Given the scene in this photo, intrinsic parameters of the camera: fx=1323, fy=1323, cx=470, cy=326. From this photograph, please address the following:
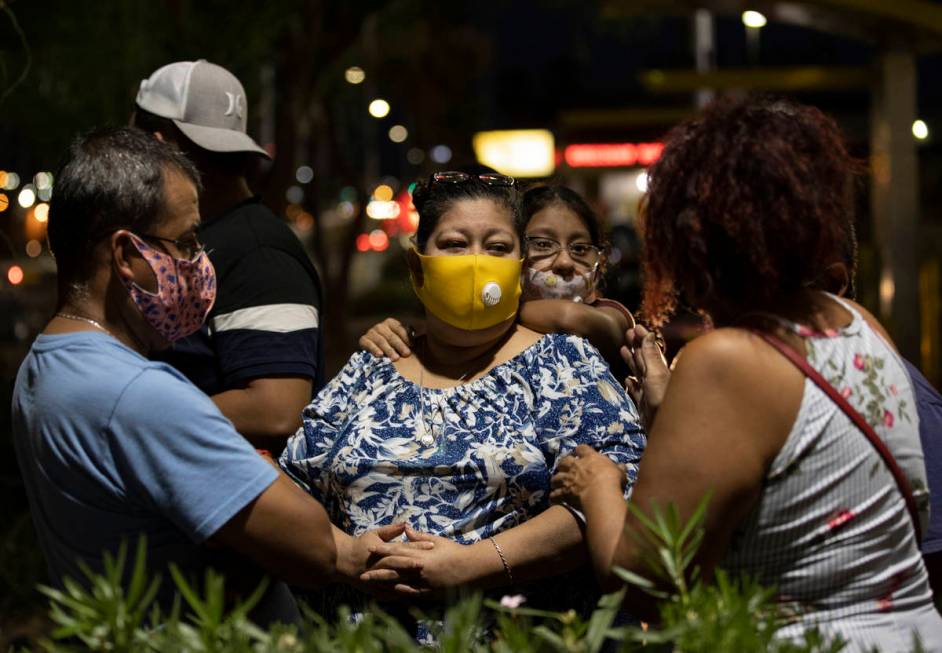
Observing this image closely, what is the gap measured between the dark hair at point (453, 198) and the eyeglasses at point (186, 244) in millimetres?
810

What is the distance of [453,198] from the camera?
3.66 metres

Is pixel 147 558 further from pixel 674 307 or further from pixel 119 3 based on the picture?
pixel 119 3

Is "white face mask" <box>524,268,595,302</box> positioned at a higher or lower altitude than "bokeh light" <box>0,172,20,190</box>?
lower

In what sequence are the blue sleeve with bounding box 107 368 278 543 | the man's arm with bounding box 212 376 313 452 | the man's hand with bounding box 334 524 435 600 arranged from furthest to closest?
the man's arm with bounding box 212 376 313 452, the man's hand with bounding box 334 524 435 600, the blue sleeve with bounding box 107 368 278 543

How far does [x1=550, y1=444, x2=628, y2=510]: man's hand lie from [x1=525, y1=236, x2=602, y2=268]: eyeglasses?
118 centimetres

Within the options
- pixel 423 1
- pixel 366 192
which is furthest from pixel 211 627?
pixel 423 1

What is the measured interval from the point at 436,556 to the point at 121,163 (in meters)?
1.19

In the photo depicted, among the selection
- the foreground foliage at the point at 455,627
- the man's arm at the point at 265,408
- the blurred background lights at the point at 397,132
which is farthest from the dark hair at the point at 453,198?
the blurred background lights at the point at 397,132

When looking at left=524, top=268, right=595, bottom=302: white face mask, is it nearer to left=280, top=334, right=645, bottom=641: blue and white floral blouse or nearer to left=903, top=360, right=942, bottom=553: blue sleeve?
left=280, top=334, right=645, bottom=641: blue and white floral blouse

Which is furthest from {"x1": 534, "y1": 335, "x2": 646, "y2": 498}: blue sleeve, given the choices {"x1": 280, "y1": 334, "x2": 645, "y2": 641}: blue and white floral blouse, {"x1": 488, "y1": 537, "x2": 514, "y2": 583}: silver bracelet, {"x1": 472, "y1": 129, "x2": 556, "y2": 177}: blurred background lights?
{"x1": 472, "y1": 129, "x2": 556, "y2": 177}: blurred background lights

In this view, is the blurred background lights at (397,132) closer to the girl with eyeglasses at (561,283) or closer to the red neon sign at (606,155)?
the red neon sign at (606,155)

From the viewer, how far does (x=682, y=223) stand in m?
2.62

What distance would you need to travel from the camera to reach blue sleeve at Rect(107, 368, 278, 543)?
266 centimetres

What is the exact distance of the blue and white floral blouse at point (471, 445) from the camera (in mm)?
3307
